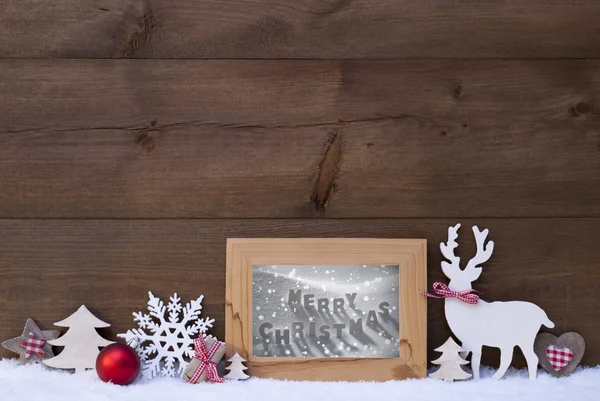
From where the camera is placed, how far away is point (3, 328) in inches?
38.0

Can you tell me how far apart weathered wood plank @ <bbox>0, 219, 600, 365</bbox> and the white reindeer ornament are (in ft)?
0.10

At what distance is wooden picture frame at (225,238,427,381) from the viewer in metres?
0.93

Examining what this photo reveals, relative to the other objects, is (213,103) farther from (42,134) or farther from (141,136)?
(42,134)

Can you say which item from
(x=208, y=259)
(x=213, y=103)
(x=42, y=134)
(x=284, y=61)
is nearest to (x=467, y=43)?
(x=284, y=61)

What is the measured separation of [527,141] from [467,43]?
18cm

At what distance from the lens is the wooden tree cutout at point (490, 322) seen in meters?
0.93

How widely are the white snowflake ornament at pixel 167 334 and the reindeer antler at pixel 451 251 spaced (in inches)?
14.6

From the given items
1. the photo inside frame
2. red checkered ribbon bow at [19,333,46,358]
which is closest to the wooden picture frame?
the photo inside frame

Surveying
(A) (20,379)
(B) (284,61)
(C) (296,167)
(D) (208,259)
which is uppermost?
(B) (284,61)

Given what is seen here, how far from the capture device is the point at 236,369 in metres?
0.92

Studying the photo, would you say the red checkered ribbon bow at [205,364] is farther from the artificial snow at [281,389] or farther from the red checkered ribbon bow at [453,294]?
the red checkered ribbon bow at [453,294]

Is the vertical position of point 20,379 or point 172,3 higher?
point 172,3

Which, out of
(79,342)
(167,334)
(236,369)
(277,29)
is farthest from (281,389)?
(277,29)

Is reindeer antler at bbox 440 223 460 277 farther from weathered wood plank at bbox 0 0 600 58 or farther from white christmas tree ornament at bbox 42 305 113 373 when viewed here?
white christmas tree ornament at bbox 42 305 113 373
